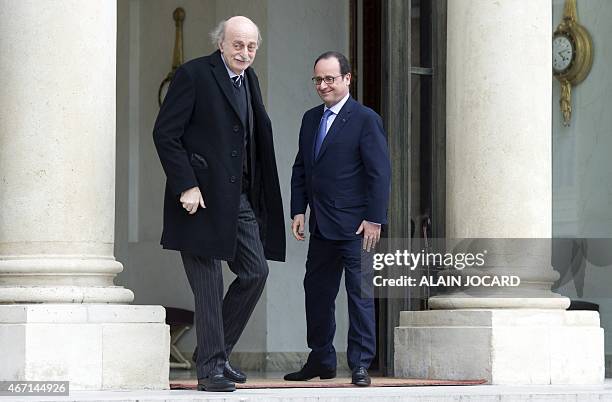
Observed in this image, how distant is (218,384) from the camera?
8773 millimetres

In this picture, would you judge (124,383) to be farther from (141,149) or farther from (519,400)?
(141,149)

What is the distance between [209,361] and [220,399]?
1.88ft

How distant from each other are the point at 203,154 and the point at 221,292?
77 cm

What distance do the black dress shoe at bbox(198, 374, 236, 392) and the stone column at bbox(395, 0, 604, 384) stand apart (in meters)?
1.91

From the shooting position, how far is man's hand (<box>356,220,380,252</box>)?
9.73 meters

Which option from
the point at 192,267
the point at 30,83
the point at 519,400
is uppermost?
the point at 30,83

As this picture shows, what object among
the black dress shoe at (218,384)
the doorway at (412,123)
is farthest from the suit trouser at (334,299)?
the black dress shoe at (218,384)

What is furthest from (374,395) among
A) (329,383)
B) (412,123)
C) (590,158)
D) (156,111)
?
(156,111)

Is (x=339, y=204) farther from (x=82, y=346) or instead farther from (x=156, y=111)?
(x=156, y=111)

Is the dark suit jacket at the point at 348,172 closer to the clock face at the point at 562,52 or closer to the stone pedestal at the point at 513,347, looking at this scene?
the stone pedestal at the point at 513,347

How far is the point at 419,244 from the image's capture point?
1108cm

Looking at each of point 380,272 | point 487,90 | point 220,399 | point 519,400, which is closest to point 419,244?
point 380,272

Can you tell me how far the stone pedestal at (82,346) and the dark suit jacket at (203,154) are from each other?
1.72 feet

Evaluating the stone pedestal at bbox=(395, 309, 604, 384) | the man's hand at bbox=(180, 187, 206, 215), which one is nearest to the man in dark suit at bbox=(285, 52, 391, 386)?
the stone pedestal at bbox=(395, 309, 604, 384)
